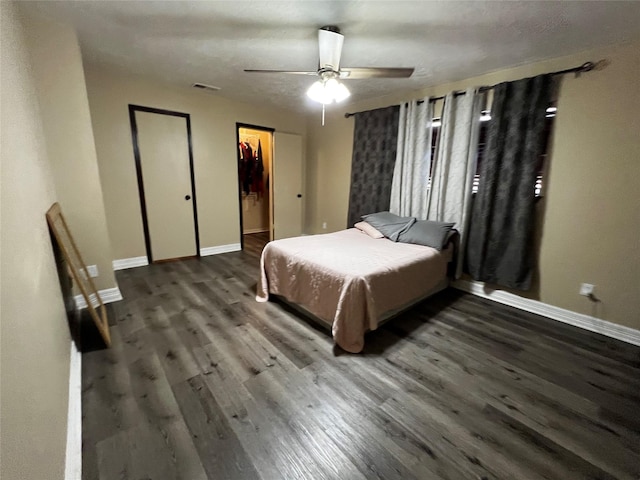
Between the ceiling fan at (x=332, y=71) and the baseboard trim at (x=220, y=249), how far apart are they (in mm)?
3058

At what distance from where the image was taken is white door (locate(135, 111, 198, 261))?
359 centimetres

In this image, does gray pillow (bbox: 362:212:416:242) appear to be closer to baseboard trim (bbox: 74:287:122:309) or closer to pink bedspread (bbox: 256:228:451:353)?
pink bedspread (bbox: 256:228:451:353)

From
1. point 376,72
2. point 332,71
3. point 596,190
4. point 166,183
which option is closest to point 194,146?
point 166,183

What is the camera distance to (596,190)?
2357mm

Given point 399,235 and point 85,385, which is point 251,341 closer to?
point 85,385

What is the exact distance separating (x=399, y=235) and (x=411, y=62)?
1.79 m

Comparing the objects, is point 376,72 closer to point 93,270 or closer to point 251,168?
point 93,270

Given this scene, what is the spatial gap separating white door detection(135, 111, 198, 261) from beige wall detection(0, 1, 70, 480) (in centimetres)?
178

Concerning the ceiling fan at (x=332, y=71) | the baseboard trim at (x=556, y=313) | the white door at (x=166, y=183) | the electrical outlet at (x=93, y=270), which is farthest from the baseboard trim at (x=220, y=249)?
the baseboard trim at (x=556, y=313)

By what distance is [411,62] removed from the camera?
2.64 meters

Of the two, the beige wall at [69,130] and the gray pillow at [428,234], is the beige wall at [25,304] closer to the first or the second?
the beige wall at [69,130]

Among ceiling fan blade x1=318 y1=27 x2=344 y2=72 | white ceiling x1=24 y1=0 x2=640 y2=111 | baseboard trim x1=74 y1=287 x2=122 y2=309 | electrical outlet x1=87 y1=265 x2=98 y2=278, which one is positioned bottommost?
baseboard trim x1=74 y1=287 x2=122 y2=309

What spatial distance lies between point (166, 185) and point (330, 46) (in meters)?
3.01

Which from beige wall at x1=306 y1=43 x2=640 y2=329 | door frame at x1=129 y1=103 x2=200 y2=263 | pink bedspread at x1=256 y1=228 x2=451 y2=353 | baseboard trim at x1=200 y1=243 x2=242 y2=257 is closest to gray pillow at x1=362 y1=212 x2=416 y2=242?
pink bedspread at x1=256 y1=228 x2=451 y2=353
